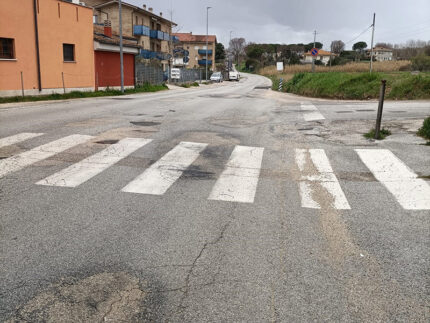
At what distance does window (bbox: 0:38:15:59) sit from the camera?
2200 centimetres

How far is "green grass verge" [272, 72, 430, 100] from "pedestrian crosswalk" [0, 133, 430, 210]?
14717 millimetres

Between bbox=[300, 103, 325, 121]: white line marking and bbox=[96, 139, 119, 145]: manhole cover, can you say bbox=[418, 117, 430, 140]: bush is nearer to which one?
bbox=[300, 103, 325, 121]: white line marking

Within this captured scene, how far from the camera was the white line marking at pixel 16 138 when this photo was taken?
9.12m

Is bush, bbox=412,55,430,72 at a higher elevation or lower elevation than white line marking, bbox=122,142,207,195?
higher

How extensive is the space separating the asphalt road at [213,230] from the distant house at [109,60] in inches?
871

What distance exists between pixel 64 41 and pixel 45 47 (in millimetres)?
1950

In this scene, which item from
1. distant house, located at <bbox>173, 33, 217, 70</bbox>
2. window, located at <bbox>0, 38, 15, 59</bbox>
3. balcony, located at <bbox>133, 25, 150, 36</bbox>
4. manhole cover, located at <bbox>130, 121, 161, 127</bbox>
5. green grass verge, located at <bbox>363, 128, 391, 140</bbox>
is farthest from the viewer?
distant house, located at <bbox>173, 33, 217, 70</bbox>

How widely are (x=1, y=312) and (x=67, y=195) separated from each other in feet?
9.28

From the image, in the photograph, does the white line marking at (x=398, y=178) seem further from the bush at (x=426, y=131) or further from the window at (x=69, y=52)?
the window at (x=69, y=52)

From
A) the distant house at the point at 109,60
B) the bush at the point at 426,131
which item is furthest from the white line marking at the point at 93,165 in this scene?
the distant house at the point at 109,60

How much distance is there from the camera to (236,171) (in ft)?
24.2

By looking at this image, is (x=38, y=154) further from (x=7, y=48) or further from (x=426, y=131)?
(x=7, y=48)

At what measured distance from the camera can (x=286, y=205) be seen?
568 cm

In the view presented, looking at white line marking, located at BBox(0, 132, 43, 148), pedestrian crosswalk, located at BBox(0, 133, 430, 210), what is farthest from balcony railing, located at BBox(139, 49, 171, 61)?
pedestrian crosswalk, located at BBox(0, 133, 430, 210)
